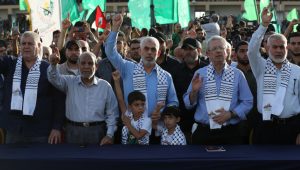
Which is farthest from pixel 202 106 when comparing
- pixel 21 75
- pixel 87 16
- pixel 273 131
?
pixel 87 16

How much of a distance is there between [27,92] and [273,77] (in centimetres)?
241

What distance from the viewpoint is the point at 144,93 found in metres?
6.33

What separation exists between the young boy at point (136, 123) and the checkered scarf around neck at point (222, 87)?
2.11 ft

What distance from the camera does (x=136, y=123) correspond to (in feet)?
20.4

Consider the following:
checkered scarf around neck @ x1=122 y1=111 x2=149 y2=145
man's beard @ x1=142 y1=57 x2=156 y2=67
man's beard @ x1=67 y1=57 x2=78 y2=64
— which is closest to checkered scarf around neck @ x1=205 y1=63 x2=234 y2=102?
man's beard @ x1=142 y1=57 x2=156 y2=67

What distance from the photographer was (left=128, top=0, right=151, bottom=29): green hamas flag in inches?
482

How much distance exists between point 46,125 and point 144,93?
Answer: 1.04 meters

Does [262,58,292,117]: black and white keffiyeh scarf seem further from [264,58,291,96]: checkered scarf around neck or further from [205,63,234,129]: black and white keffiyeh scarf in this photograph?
[205,63,234,129]: black and white keffiyeh scarf

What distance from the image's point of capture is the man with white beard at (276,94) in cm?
595

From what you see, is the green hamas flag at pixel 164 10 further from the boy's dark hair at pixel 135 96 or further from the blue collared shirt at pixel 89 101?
the boy's dark hair at pixel 135 96

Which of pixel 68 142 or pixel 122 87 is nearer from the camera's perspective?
pixel 68 142

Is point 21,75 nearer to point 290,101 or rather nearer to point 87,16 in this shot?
point 290,101

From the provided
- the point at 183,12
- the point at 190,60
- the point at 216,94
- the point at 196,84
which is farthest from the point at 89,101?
the point at 183,12

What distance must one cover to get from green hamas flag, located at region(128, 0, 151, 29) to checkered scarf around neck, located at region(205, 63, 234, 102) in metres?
6.16
